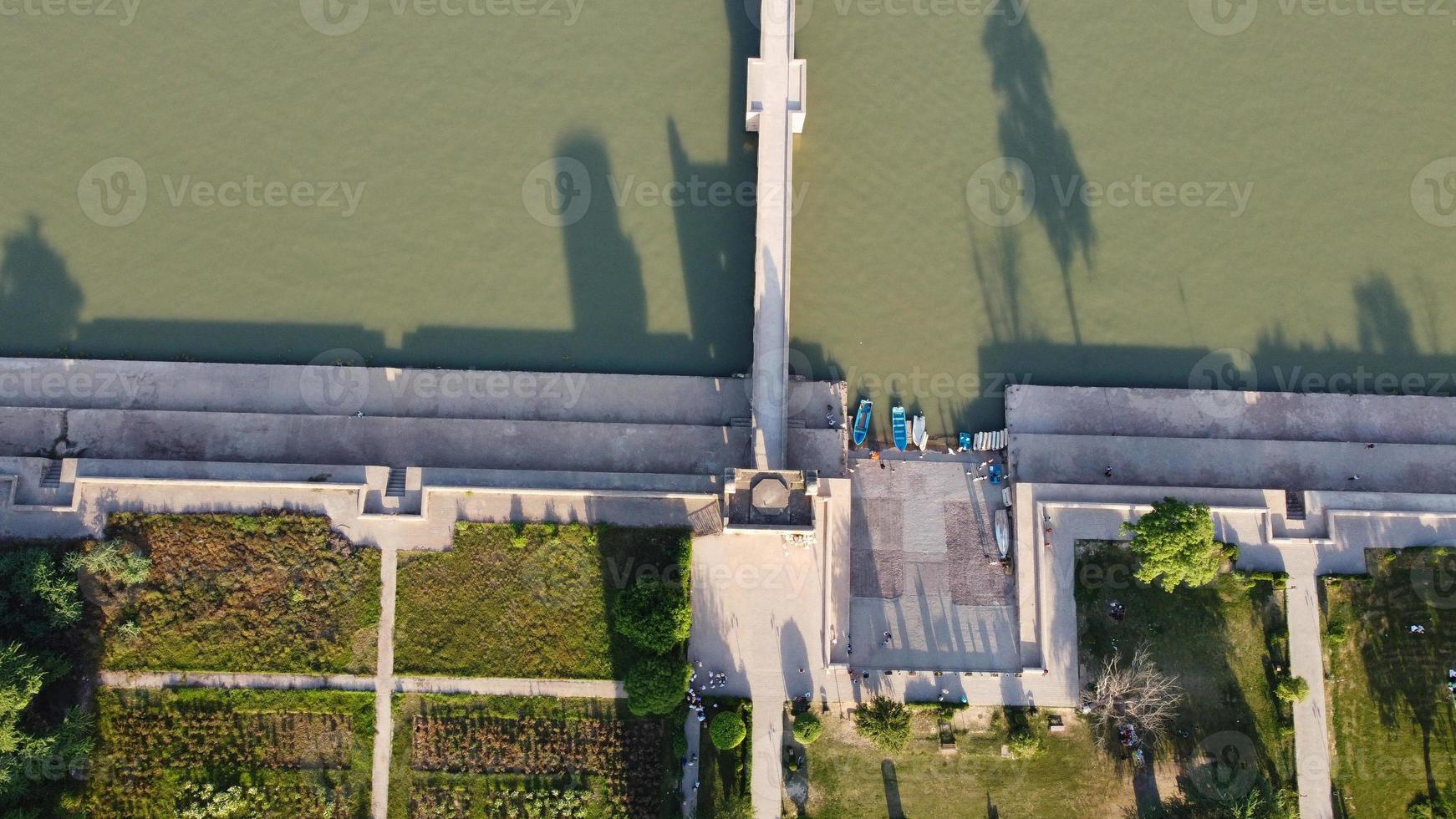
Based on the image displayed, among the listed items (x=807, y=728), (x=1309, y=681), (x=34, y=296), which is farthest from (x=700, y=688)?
(x=34, y=296)

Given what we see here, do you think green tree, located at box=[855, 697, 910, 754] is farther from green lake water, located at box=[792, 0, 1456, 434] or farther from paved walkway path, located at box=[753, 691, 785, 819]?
green lake water, located at box=[792, 0, 1456, 434]

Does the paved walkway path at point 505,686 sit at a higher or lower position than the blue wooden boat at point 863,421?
lower

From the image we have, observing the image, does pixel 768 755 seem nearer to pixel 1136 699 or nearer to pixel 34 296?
pixel 1136 699

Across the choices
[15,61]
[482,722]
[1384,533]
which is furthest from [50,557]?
[1384,533]

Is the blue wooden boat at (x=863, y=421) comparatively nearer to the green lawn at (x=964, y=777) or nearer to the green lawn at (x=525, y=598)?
the green lawn at (x=525, y=598)

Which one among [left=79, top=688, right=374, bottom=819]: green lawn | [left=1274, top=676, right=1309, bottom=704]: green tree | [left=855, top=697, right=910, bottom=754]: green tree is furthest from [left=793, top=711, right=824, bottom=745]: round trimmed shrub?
[left=1274, top=676, right=1309, bottom=704]: green tree

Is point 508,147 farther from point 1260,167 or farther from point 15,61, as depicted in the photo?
point 1260,167

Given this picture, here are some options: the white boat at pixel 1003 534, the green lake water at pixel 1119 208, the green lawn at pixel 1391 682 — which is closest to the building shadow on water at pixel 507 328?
the green lake water at pixel 1119 208
